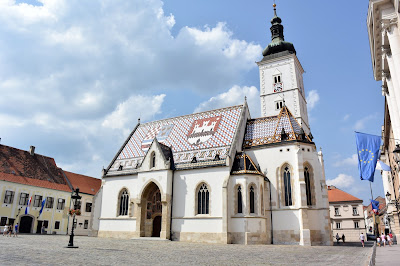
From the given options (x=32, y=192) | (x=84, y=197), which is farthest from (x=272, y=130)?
(x=84, y=197)

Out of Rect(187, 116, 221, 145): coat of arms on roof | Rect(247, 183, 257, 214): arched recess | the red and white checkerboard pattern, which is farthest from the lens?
Rect(187, 116, 221, 145): coat of arms on roof

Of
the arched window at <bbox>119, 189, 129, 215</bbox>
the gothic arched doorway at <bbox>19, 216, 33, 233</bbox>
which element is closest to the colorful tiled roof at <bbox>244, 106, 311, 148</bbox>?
the arched window at <bbox>119, 189, 129, 215</bbox>

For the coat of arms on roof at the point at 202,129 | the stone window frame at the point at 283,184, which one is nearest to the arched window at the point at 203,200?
the coat of arms on roof at the point at 202,129

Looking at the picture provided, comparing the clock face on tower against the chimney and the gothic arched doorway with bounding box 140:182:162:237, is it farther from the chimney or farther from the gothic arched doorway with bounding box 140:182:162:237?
the chimney

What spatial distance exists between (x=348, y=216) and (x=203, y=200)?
37.7m

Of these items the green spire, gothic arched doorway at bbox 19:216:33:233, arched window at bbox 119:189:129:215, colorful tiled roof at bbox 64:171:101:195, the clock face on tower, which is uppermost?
the green spire

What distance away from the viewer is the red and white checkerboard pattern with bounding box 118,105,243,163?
32.2 metres

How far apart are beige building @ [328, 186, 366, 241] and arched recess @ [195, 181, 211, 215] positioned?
36.0 m

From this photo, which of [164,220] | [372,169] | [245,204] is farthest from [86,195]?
[372,169]

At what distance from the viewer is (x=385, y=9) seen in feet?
49.7

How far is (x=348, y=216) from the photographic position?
5466cm

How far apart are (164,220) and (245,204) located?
8.72m

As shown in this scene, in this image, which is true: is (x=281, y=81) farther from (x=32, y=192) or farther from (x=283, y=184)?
(x=32, y=192)

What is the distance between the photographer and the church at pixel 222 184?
2745 centimetres
